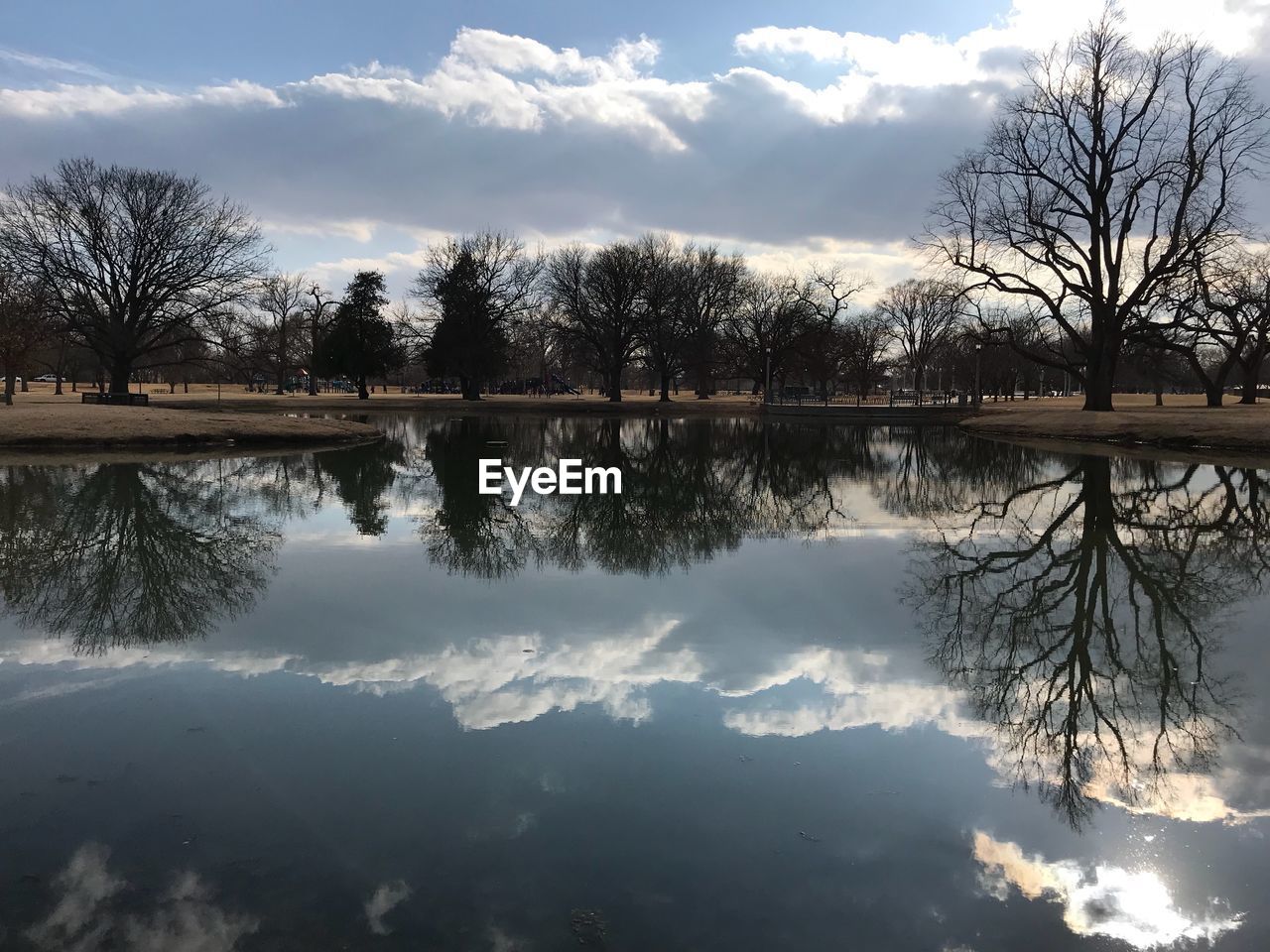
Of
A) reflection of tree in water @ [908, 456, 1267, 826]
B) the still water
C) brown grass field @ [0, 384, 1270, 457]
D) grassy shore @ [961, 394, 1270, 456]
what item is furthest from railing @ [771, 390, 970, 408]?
the still water

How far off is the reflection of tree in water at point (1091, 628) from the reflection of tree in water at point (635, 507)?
3126 mm

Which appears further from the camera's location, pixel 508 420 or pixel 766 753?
pixel 508 420

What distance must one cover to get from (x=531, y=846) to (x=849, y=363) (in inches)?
3190

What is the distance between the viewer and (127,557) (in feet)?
35.3

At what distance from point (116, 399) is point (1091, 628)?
164 feet

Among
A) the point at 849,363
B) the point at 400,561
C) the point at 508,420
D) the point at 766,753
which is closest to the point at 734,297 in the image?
the point at 849,363

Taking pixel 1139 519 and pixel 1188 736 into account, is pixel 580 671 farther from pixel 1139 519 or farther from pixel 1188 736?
pixel 1139 519

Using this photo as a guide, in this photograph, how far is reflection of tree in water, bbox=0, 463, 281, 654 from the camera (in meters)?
8.10

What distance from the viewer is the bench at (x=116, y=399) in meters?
44.2

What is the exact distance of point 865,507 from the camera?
16438mm

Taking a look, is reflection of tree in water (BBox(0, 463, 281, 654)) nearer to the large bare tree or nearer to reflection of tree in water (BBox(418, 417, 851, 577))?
reflection of tree in water (BBox(418, 417, 851, 577))

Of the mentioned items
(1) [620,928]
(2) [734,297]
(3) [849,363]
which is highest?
(2) [734,297]

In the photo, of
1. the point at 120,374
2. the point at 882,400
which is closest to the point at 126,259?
the point at 120,374

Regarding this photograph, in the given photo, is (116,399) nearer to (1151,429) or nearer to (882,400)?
(1151,429)
